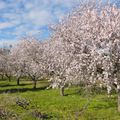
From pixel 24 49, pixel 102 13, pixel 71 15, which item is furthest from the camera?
pixel 24 49

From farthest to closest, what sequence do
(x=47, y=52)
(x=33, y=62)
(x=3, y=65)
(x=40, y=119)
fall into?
(x=3, y=65), (x=33, y=62), (x=47, y=52), (x=40, y=119)

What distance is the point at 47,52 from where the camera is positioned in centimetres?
4862

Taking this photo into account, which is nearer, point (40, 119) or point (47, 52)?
point (40, 119)

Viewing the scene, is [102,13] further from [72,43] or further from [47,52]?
[47,52]

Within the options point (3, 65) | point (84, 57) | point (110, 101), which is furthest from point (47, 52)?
point (3, 65)

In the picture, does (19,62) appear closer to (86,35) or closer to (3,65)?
(3,65)

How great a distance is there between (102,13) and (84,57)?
4.23 meters

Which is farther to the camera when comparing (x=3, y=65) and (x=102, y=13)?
(x=3, y=65)

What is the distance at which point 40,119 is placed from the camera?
Answer: 817 inches

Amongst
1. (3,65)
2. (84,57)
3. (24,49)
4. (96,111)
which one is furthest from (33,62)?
(84,57)

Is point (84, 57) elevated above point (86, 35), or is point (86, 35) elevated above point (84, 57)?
point (86, 35)

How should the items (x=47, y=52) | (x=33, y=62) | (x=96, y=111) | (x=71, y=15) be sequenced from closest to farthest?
(x=96, y=111) → (x=71, y=15) → (x=47, y=52) → (x=33, y=62)

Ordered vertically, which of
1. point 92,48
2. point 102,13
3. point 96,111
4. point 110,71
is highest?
point 102,13

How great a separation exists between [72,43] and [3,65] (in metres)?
59.3
